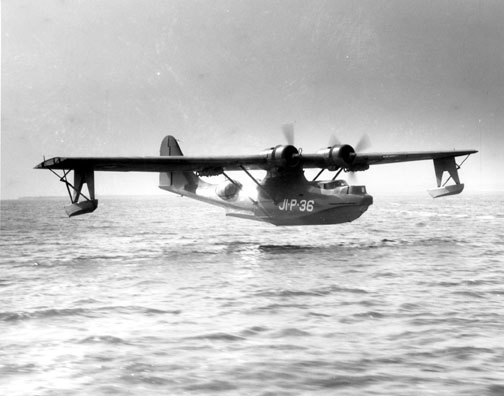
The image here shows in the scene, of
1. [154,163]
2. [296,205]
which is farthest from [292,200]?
[154,163]

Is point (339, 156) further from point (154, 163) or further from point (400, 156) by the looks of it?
point (154, 163)

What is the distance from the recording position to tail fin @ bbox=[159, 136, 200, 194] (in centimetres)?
3925

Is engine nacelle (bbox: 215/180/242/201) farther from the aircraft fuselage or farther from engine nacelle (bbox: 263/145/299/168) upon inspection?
engine nacelle (bbox: 263/145/299/168)

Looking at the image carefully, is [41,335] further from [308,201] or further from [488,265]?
[308,201]

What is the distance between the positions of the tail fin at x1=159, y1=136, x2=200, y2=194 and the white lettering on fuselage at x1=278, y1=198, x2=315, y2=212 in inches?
317

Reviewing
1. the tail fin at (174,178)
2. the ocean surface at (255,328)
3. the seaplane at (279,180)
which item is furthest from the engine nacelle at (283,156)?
the tail fin at (174,178)

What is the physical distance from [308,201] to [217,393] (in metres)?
24.1

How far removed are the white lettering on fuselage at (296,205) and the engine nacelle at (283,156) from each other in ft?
6.32

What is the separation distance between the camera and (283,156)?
31.3m

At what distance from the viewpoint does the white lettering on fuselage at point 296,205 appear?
3161 centimetres

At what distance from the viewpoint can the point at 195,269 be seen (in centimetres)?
2231

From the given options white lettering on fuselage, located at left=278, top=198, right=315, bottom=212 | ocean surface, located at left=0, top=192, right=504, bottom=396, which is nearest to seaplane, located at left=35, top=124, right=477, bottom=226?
white lettering on fuselage, located at left=278, top=198, right=315, bottom=212

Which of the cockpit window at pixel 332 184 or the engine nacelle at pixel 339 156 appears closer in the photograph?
the cockpit window at pixel 332 184

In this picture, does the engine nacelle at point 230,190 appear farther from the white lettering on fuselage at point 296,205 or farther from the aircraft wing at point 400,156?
the aircraft wing at point 400,156
